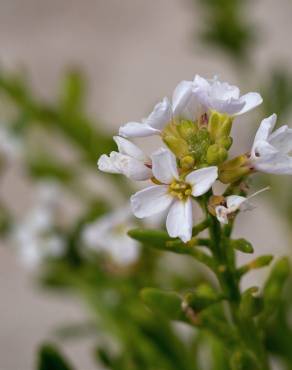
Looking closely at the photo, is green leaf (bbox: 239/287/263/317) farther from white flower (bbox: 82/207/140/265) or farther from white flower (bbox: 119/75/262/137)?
white flower (bbox: 82/207/140/265)

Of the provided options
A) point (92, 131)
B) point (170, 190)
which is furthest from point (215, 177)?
point (92, 131)

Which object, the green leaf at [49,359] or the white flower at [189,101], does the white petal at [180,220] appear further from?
the green leaf at [49,359]

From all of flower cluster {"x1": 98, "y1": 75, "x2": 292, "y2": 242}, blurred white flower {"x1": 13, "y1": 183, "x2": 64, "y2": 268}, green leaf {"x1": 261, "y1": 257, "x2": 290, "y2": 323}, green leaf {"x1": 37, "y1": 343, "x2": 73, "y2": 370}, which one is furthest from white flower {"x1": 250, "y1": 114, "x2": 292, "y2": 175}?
blurred white flower {"x1": 13, "y1": 183, "x2": 64, "y2": 268}

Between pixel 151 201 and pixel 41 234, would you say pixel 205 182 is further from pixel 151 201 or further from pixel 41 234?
pixel 41 234

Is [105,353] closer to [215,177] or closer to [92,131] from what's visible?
[215,177]

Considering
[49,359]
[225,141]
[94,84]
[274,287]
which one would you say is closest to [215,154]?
[225,141]

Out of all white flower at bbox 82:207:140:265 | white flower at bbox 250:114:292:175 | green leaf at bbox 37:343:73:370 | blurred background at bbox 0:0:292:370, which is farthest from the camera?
blurred background at bbox 0:0:292:370

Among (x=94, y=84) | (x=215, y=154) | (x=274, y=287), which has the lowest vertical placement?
(x=274, y=287)
